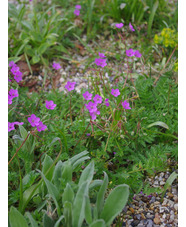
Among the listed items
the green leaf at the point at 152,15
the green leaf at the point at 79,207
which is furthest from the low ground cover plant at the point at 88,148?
the green leaf at the point at 152,15

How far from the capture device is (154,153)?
6.07 feet

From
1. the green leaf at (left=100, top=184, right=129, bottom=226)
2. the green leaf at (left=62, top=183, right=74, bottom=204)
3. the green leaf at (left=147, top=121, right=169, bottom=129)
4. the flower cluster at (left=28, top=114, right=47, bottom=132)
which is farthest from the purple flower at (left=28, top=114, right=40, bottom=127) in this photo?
the green leaf at (left=147, top=121, right=169, bottom=129)

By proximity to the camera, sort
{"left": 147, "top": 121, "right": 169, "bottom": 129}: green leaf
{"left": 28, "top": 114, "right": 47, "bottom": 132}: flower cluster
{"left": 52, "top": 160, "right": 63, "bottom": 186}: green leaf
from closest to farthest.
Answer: {"left": 52, "top": 160, "right": 63, "bottom": 186}: green leaf → {"left": 28, "top": 114, "right": 47, "bottom": 132}: flower cluster → {"left": 147, "top": 121, "right": 169, "bottom": 129}: green leaf

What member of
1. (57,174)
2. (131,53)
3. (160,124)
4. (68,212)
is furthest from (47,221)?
(131,53)

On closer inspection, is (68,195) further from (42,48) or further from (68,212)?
(42,48)

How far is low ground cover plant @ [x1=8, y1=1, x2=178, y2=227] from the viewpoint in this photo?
140 centimetres

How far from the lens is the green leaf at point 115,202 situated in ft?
4.41

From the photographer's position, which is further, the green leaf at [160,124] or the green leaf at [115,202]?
the green leaf at [160,124]

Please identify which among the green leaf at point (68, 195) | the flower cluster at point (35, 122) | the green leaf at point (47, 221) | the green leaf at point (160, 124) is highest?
the flower cluster at point (35, 122)

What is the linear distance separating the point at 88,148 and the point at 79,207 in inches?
29.4

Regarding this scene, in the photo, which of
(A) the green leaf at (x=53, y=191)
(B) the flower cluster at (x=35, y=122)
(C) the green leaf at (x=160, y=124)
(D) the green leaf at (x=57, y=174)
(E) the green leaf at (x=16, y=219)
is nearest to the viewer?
(E) the green leaf at (x=16, y=219)

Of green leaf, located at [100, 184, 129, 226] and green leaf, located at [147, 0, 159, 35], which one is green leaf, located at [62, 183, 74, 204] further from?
green leaf, located at [147, 0, 159, 35]

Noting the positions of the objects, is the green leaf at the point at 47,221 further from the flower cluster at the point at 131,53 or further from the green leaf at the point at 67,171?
the flower cluster at the point at 131,53

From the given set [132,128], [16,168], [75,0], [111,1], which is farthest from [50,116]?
[75,0]
